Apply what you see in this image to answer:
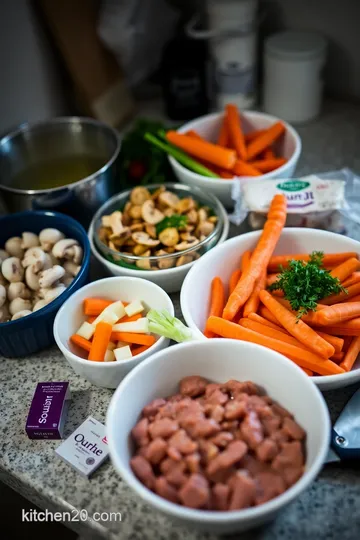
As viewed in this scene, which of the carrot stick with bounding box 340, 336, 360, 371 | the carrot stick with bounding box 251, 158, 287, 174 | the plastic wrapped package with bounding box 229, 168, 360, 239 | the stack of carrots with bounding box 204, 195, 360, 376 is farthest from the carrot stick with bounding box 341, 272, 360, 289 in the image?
the carrot stick with bounding box 251, 158, 287, 174

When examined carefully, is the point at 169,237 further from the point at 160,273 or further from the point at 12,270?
the point at 12,270

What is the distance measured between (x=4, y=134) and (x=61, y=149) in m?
0.14

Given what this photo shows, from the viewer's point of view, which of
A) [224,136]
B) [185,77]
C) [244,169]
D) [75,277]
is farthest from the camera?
[185,77]

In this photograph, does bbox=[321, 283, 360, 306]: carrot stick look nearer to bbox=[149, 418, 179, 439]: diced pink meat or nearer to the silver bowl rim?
bbox=[149, 418, 179, 439]: diced pink meat

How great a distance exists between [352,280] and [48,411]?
1.89 ft

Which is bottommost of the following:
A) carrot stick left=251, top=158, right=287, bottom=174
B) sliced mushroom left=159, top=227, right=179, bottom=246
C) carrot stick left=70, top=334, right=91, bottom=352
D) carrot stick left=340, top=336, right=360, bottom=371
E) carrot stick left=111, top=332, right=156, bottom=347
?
carrot stick left=70, top=334, right=91, bottom=352

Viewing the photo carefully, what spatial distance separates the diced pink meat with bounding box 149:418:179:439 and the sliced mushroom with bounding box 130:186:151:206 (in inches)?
22.9

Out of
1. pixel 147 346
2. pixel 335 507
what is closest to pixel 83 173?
pixel 147 346

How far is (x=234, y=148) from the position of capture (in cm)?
135

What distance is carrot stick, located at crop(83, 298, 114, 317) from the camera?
1.00 metres

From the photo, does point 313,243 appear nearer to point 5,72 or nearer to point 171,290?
point 171,290

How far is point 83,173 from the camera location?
4.19ft

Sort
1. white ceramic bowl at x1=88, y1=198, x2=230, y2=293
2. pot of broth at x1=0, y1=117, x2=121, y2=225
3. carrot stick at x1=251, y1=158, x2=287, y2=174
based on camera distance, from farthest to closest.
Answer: carrot stick at x1=251, y1=158, x2=287, y2=174, pot of broth at x1=0, y1=117, x2=121, y2=225, white ceramic bowl at x1=88, y1=198, x2=230, y2=293

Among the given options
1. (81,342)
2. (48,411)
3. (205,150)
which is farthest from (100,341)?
(205,150)
